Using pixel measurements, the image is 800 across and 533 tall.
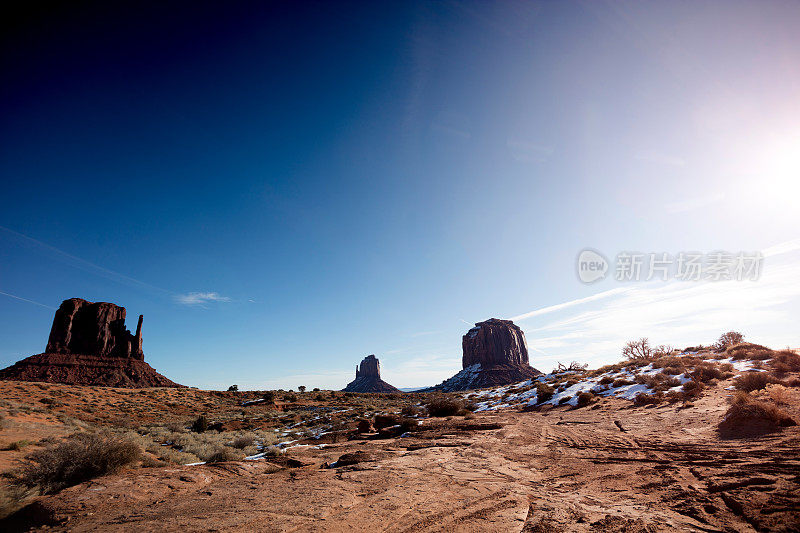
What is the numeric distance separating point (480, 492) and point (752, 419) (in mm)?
9965

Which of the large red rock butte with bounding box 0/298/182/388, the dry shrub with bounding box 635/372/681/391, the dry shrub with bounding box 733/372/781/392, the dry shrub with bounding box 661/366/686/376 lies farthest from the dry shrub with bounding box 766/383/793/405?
the large red rock butte with bounding box 0/298/182/388

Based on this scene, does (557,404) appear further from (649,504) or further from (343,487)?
(343,487)

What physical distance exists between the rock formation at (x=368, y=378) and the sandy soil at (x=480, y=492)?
399ft

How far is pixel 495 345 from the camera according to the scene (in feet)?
351

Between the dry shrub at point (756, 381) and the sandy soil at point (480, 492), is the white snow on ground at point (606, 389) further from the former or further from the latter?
the sandy soil at point (480, 492)

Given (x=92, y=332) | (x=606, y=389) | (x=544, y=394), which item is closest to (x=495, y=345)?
(x=544, y=394)

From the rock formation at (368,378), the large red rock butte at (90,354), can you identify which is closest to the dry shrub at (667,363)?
the large red rock butte at (90,354)

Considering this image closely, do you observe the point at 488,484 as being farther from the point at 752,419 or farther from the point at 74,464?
the point at 752,419

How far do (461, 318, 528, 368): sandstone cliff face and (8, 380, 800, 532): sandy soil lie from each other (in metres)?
102

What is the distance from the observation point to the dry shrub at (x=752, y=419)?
8531 millimetres

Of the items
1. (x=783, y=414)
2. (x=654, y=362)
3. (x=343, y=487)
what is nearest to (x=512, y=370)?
(x=654, y=362)

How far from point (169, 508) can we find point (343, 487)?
3.16 meters

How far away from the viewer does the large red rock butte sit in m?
63.6

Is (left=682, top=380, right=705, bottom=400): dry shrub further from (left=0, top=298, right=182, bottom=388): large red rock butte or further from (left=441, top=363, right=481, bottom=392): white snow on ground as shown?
(left=0, top=298, right=182, bottom=388): large red rock butte
